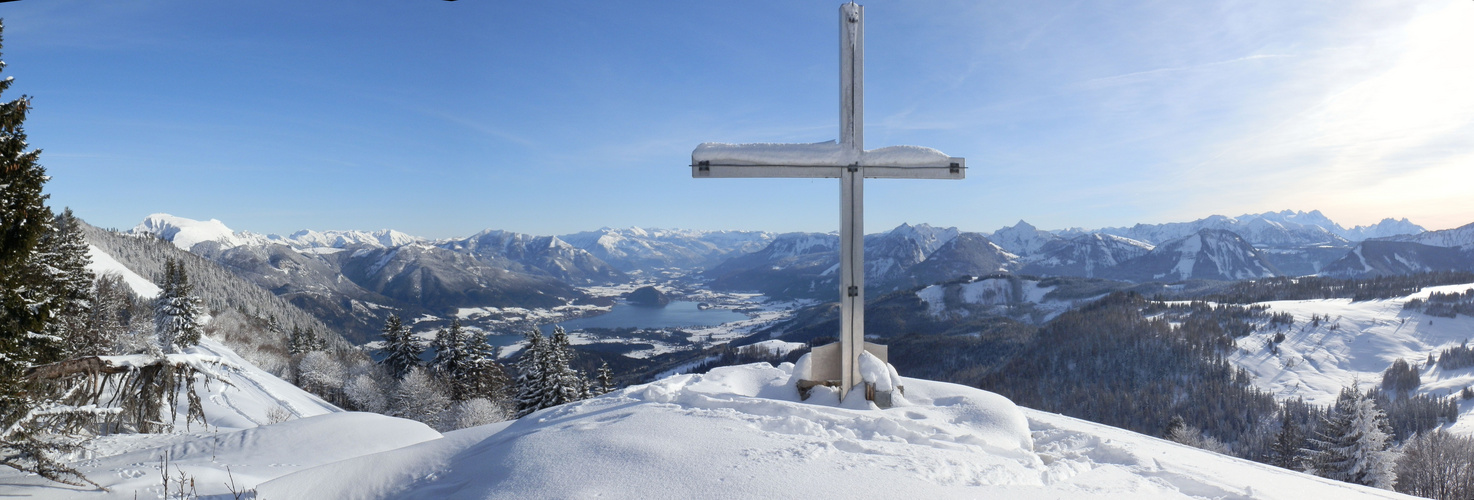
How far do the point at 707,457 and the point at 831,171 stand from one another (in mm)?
3848

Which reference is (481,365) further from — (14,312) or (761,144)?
(761,144)

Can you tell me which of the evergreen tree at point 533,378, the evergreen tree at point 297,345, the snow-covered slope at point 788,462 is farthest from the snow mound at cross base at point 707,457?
the evergreen tree at point 297,345

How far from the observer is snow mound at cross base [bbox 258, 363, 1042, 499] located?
11.8 feet

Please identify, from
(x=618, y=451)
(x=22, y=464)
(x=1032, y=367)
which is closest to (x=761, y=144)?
(x=618, y=451)

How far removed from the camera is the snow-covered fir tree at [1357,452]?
2386cm

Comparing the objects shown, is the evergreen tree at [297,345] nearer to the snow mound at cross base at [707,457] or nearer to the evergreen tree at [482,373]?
the evergreen tree at [482,373]

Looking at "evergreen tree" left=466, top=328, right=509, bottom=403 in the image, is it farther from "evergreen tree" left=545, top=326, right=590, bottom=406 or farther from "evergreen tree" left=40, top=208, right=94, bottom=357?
"evergreen tree" left=40, top=208, right=94, bottom=357

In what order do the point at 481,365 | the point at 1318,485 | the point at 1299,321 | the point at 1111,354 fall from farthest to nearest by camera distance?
1. the point at 1299,321
2. the point at 1111,354
3. the point at 481,365
4. the point at 1318,485

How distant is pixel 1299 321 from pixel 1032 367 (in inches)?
2747

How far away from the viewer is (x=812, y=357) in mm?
7254

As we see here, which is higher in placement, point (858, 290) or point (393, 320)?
point (858, 290)

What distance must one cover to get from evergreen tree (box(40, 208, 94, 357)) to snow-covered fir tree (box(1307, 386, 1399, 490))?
38.8 metres

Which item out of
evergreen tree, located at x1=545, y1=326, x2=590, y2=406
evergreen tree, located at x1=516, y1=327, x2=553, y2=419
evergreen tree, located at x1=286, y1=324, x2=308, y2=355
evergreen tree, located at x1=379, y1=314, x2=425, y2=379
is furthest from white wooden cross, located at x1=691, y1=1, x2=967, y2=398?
evergreen tree, located at x1=286, y1=324, x2=308, y2=355

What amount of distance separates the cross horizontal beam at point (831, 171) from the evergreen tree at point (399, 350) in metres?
43.5
